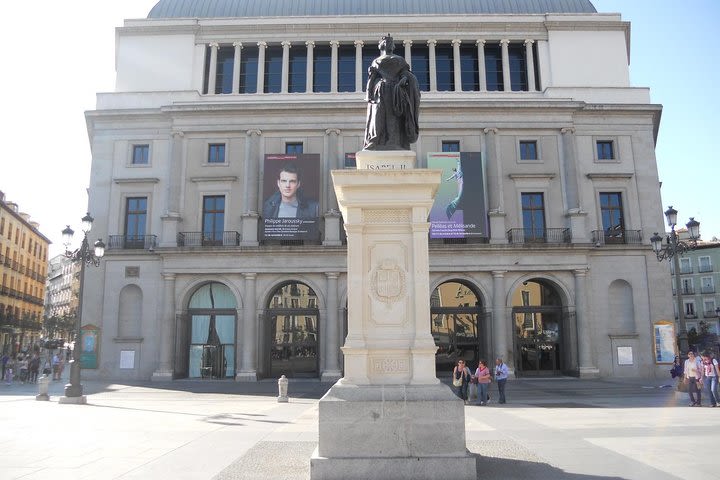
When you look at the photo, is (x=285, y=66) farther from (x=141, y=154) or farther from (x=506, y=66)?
(x=506, y=66)

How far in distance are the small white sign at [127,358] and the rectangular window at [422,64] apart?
80.7 feet

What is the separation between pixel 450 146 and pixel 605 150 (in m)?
9.95

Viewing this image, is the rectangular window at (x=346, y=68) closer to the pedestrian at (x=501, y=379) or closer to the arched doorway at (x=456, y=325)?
the arched doorway at (x=456, y=325)

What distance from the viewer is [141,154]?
3666cm

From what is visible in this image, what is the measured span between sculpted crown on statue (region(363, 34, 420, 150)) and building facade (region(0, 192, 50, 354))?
58.6 m

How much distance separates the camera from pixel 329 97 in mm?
36844

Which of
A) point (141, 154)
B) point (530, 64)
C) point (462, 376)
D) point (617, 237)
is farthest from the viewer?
point (530, 64)

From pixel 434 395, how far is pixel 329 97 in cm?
3101

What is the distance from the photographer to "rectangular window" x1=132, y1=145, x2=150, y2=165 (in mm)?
36500

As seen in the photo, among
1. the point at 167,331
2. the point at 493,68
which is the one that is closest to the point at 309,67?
the point at 493,68

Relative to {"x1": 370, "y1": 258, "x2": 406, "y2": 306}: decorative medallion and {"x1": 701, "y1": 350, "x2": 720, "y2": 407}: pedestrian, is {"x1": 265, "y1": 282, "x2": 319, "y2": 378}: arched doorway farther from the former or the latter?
{"x1": 370, "y1": 258, "x2": 406, "y2": 306}: decorative medallion

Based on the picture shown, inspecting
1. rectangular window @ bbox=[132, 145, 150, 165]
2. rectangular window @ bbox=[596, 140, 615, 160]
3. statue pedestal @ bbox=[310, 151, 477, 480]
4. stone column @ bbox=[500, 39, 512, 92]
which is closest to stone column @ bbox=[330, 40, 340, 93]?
stone column @ bbox=[500, 39, 512, 92]

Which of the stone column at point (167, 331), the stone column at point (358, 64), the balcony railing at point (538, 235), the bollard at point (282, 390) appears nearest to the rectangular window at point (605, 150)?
the balcony railing at point (538, 235)

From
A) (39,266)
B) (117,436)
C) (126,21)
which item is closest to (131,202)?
(126,21)
